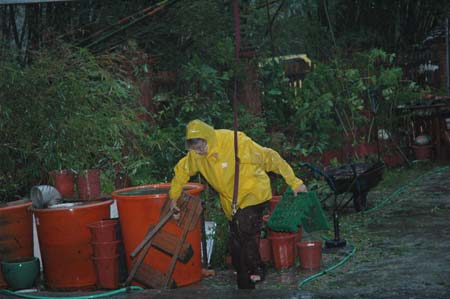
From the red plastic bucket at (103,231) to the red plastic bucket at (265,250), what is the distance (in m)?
1.33

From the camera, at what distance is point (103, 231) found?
711 cm

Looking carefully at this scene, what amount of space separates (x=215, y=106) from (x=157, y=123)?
79 centimetres

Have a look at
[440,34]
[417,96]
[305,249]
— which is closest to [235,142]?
[305,249]

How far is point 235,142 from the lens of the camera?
6.55m

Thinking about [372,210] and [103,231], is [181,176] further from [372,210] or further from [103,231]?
[372,210]

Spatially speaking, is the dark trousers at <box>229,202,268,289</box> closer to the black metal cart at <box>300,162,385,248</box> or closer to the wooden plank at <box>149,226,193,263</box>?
the wooden plank at <box>149,226,193,263</box>

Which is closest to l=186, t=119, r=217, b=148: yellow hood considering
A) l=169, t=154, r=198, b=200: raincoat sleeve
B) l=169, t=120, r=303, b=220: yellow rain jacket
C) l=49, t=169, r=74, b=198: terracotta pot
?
l=169, t=120, r=303, b=220: yellow rain jacket

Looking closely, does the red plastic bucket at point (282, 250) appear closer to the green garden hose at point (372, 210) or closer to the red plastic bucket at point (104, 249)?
the green garden hose at point (372, 210)

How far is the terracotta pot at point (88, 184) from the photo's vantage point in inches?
302

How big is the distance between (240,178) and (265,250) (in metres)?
1.09

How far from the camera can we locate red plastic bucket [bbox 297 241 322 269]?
724 centimetres

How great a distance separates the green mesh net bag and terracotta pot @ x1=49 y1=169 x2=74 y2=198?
189 cm

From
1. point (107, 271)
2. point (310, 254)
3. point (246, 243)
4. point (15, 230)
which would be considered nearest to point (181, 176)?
point (246, 243)

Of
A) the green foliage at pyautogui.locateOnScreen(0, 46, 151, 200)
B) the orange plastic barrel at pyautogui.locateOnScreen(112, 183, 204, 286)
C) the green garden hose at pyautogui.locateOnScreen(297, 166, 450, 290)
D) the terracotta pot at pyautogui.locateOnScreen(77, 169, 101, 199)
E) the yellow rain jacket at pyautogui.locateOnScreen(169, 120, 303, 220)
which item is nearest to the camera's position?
the yellow rain jacket at pyautogui.locateOnScreen(169, 120, 303, 220)
